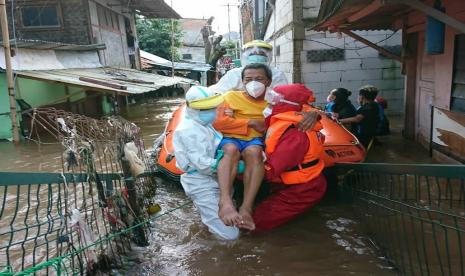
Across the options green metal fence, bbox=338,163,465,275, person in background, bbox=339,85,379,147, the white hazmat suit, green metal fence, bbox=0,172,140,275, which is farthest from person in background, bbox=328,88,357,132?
green metal fence, bbox=0,172,140,275

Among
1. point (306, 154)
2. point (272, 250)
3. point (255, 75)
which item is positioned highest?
point (255, 75)

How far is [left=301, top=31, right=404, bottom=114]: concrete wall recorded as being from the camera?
9.96m

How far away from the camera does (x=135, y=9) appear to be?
19.8m

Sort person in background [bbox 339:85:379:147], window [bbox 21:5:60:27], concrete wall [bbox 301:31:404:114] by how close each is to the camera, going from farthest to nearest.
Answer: window [bbox 21:5:60:27], concrete wall [bbox 301:31:404:114], person in background [bbox 339:85:379:147]

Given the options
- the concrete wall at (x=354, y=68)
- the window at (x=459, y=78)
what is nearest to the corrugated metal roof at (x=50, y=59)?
the concrete wall at (x=354, y=68)

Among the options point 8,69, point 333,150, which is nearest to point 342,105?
point 333,150

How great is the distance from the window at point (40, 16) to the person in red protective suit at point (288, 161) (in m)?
12.8

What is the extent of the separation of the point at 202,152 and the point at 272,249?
115cm

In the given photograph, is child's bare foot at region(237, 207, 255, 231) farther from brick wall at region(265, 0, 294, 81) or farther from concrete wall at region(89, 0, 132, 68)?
concrete wall at region(89, 0, 132, 68)

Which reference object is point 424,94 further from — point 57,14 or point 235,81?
point 57,14

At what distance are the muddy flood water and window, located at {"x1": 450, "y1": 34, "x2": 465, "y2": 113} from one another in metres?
2.21

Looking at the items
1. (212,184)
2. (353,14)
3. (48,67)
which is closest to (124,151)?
(212,184)

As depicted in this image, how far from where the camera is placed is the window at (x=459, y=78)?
17.0 feet

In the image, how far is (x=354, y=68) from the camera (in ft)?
33.0
